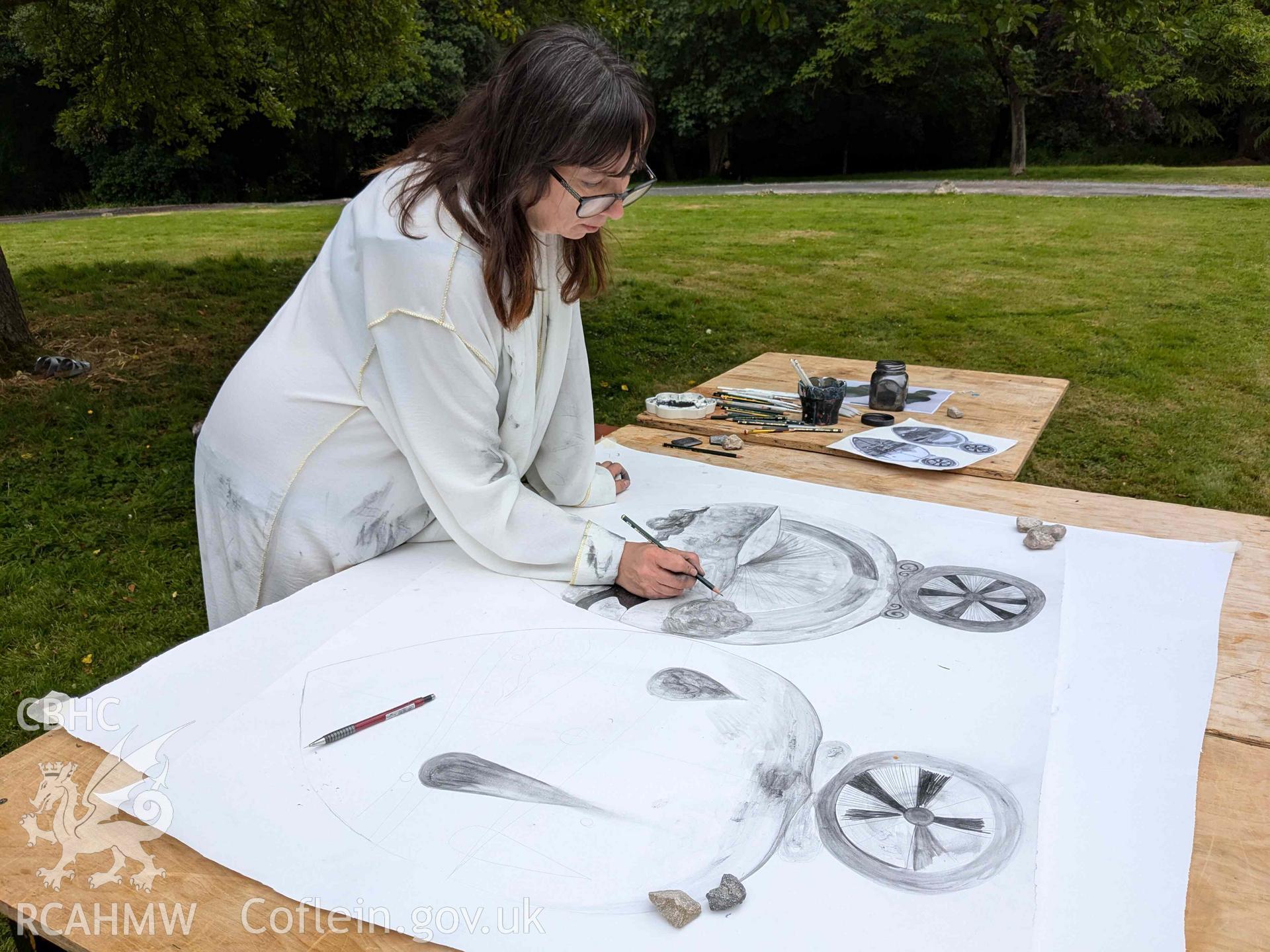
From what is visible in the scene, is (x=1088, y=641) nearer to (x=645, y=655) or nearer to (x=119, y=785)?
(x=645, y=655)

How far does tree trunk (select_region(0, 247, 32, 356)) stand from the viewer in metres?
4.46

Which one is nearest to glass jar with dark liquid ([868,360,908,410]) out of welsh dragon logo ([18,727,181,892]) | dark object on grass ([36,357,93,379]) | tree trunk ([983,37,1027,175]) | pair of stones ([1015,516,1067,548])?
pair of stones ([1015,516,1067,548])

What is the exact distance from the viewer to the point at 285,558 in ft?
5.26

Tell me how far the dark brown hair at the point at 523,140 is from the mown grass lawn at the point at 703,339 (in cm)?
194

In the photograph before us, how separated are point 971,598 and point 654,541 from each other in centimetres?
54

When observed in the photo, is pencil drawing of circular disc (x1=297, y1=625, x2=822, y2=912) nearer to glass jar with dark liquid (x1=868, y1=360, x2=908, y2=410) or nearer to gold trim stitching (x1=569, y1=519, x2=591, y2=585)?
gold trim stitching (x1=569, y1=519, x2=591, y2=585)

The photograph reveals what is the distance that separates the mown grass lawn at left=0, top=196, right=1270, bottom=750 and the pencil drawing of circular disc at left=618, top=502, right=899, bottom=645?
1.92 metres

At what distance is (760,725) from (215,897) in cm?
66

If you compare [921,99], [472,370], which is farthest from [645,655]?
[921,99]

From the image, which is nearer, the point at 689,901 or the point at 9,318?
the point at 689,901

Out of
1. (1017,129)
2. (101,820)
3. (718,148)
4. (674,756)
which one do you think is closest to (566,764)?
(674,756)

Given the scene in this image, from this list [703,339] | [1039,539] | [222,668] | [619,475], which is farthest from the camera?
[703,339]

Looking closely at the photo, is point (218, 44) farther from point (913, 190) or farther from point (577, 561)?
point (913, 190)

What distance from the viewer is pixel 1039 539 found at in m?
1.67
